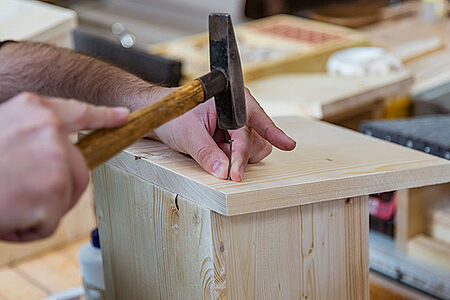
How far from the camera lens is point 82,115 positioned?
738 millimetres

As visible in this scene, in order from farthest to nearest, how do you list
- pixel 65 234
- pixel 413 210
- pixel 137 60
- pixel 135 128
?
pixel 65 234, pixel 137 60, pixel 413 210, pixel 135 128

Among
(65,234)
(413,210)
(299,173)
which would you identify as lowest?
(65,234)

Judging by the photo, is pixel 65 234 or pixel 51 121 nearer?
pixel 51 121

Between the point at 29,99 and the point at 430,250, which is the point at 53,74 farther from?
the point at 430,250

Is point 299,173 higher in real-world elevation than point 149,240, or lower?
higher

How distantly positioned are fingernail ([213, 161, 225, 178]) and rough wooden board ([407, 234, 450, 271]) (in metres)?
0.84

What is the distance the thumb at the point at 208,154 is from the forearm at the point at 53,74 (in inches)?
9.3

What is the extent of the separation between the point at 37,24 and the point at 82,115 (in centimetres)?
141

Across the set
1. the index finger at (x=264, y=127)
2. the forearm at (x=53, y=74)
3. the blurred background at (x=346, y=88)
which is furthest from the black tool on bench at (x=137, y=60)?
the index finger at (x=264, y=127)

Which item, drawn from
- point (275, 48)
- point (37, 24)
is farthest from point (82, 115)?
point (275, 48)

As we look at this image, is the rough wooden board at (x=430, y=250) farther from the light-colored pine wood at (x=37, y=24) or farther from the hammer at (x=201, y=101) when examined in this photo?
the light-colored pine wood at (x=37, y=24)

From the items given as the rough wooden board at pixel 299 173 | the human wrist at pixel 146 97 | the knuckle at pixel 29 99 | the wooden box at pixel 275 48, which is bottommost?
the wooden box at pixel 275 48

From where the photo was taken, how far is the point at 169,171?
0.96m

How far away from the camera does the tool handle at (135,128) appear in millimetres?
752
